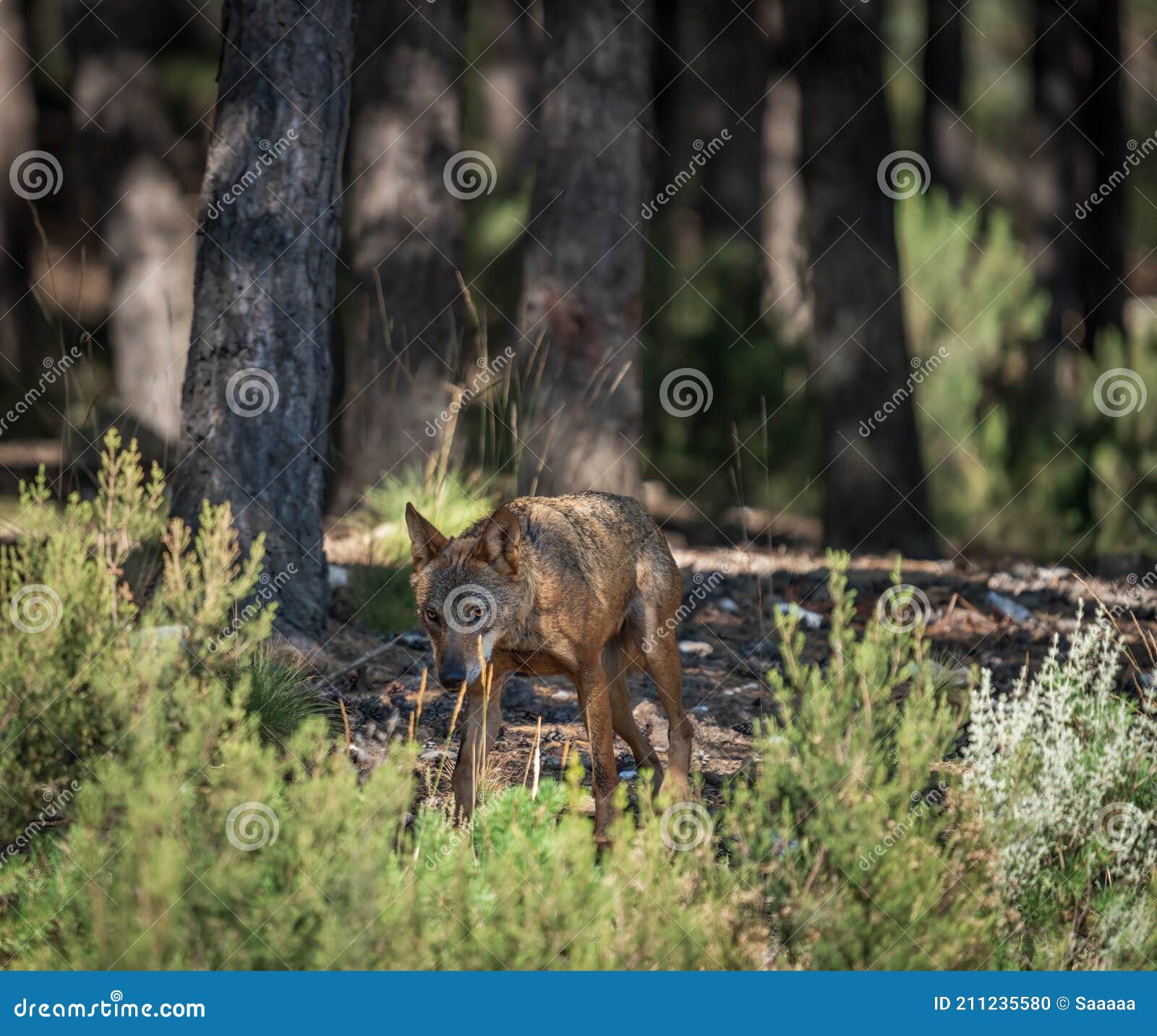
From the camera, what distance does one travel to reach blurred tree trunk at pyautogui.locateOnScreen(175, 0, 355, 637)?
8023mm

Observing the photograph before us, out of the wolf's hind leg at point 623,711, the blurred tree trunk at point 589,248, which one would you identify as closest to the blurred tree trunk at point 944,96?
Result: the blurred tree trunk at point 589,248

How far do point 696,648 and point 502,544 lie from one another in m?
3.79

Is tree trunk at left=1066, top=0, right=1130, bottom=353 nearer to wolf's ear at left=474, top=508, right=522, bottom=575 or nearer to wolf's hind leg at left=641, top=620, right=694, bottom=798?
wolf's hind leg at left=641, top=620, right=694, bottom=798

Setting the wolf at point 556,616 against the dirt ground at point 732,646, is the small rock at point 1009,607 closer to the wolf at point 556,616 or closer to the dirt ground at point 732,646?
the dirt ground at point 732,646

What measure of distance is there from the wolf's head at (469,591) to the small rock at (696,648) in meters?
3.59

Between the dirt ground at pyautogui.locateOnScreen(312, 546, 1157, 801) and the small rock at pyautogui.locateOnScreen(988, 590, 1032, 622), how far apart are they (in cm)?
2

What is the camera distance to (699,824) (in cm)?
526

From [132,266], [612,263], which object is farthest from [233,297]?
[132,266]

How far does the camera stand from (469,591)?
5676 millimetres

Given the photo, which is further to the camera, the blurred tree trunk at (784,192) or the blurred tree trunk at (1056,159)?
the blurred tree trunk at (1056,159)

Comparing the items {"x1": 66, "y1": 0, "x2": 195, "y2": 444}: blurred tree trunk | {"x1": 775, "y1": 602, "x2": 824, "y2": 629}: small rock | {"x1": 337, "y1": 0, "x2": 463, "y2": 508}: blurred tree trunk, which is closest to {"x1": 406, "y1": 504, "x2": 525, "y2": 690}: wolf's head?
{"x1": 775, "y1": 602, "x2": 824, "y2": 629}: small rock

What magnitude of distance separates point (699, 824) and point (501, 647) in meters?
1.14

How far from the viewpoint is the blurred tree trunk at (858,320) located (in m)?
13.5

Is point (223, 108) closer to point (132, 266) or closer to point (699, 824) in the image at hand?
point (699, 824)
